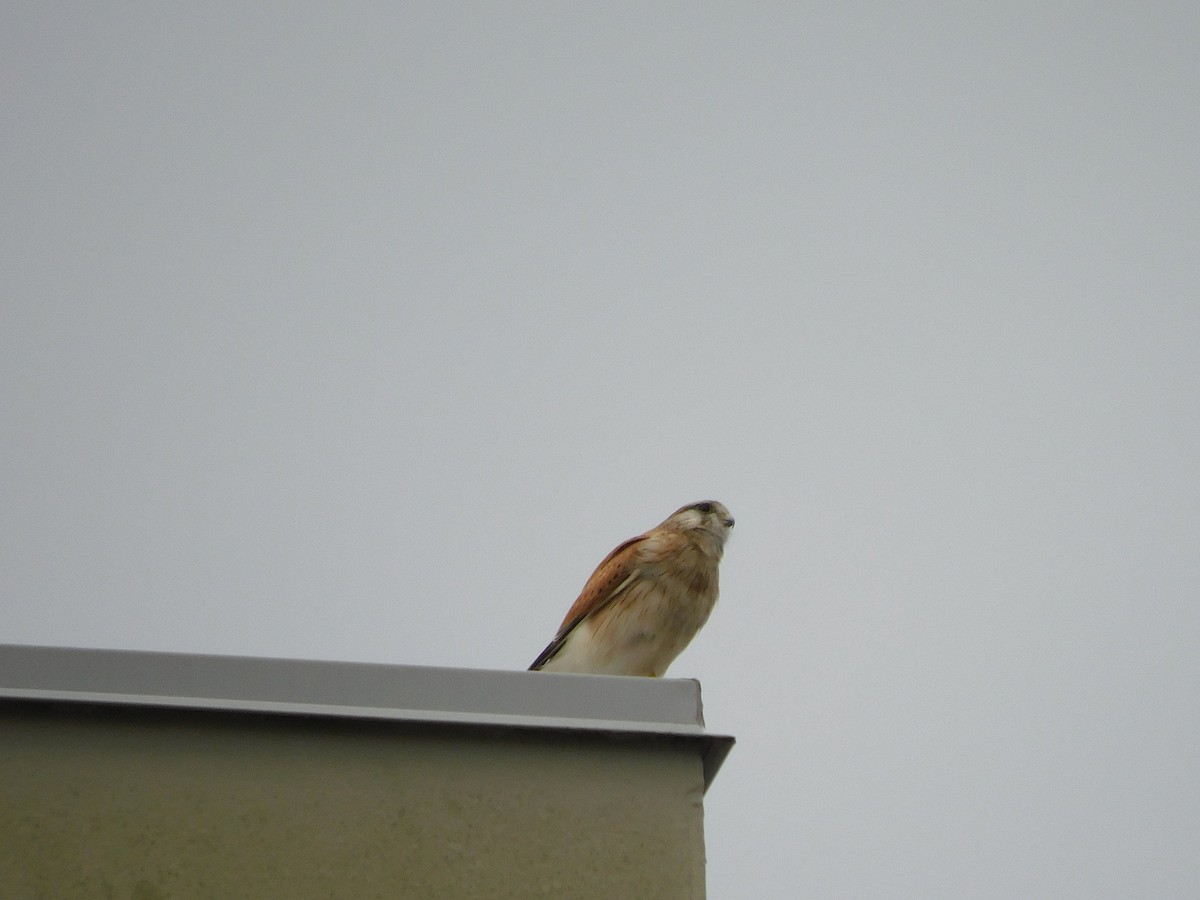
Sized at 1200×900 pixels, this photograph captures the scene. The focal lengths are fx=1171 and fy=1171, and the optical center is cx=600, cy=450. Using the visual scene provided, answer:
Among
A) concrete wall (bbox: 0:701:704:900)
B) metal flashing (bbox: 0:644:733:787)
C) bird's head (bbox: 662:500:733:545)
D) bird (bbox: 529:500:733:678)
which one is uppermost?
bird's head (bbox: 662:500:733:545)

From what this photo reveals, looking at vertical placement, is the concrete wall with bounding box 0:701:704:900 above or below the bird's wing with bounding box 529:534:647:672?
below

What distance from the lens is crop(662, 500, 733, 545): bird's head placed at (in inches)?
236

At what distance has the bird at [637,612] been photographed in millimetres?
5293

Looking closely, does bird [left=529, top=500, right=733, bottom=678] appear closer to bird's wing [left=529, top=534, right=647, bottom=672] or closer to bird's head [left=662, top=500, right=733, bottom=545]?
bird's wing [left=529, top=534, right=647, bottom=672]

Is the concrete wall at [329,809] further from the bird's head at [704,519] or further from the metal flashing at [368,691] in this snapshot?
the bird's head at [704,519]

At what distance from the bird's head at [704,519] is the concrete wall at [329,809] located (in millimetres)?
3497

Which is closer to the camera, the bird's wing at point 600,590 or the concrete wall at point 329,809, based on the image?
the concrete wall at point 329,809

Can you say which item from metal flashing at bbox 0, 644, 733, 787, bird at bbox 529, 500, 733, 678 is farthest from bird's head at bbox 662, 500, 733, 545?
metal flashing at bbox 0, 644, 733, 787

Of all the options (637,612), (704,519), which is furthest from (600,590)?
(704,519)

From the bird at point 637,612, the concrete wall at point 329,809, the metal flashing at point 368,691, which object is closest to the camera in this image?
the concrete wall at point 329,809

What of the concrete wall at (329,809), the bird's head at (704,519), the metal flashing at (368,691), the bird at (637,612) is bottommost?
the concrete wall at (329,809)

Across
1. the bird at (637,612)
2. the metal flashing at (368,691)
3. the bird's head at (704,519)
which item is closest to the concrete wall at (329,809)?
the metal flashing at (368,691)

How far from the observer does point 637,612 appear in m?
5.30

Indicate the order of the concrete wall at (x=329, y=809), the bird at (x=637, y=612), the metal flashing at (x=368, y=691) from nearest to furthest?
the concrete wall at (x=329, y=809), the metal flashing at (x=368, y=691), the bird at (x=637, y=612)
